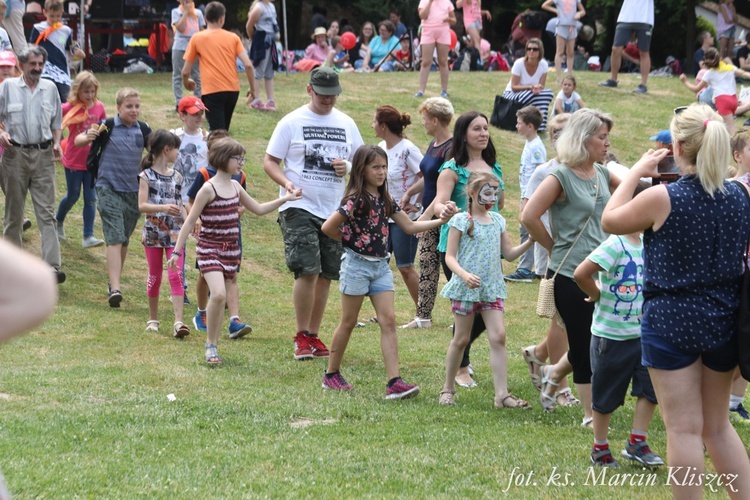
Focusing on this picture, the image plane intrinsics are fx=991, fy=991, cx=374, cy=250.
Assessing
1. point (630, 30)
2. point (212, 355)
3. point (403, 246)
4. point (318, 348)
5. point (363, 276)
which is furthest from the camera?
point (630, 30)

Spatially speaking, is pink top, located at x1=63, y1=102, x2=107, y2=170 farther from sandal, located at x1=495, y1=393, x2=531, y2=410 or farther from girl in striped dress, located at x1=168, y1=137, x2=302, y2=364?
sandal, located at x1=495, y1=393, x2=531, y2=410

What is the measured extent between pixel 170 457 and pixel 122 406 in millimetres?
1256

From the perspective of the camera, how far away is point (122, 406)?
6539 mm

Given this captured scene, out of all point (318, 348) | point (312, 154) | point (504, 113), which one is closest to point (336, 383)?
point (318, 348)

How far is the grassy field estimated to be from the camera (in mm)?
5078

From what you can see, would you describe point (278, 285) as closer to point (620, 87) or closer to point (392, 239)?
point (392, 239)

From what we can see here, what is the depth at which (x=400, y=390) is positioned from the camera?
22.6 ft

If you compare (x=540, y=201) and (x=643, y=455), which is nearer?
(x=643, y=455)

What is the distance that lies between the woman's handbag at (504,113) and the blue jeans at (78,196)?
8874 mm

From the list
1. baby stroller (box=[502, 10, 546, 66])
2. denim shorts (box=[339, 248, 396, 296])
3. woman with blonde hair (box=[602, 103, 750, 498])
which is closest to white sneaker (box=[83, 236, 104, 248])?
denim shorts (box=[339, 248, 396, 296])

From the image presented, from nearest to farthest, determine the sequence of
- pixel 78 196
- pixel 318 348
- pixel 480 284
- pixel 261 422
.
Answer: pixel 261 422
pixel 480 284
pixel 318 348
pixel 78 196

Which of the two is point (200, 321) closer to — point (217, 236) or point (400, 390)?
point (217, 236)

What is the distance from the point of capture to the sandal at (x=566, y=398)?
7.01 meters

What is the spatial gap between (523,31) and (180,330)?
70.3ft
